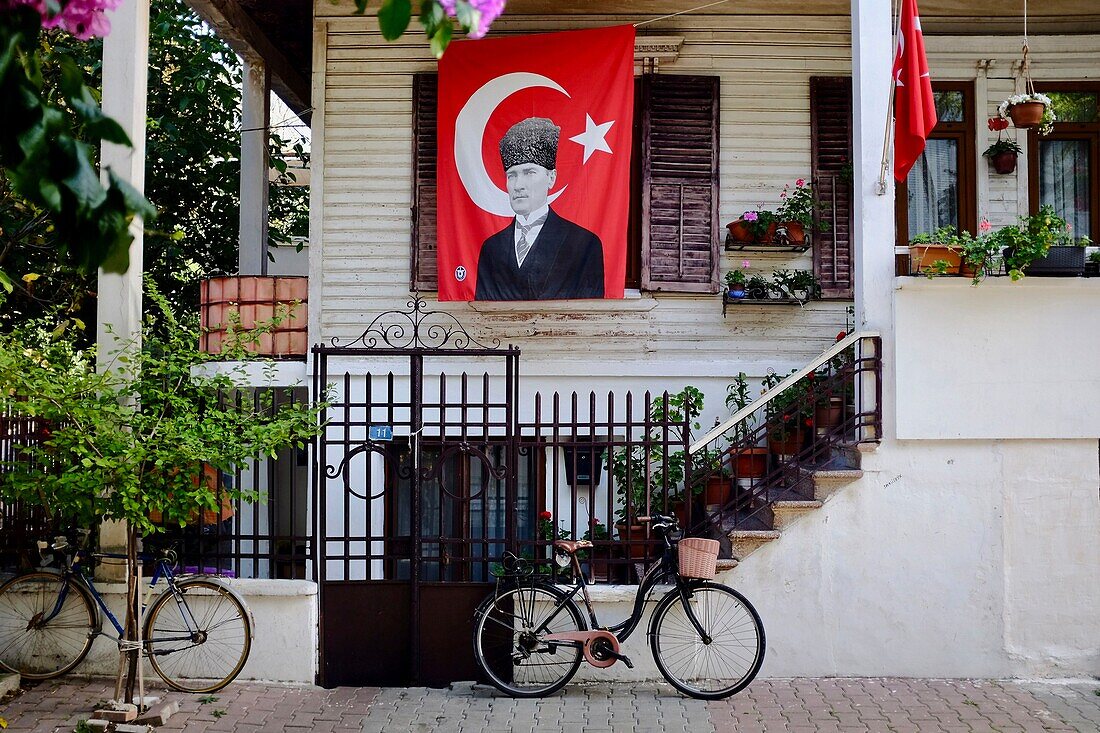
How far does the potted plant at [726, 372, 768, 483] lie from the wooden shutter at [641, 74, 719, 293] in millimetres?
1017

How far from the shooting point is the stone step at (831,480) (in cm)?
761

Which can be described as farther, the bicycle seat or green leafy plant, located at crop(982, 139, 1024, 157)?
green leafy plant, located at crop(982, 139, 1024, 157)

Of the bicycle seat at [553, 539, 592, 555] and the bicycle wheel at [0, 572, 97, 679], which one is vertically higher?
the bicycle seat at [553, 539, 592, 555]

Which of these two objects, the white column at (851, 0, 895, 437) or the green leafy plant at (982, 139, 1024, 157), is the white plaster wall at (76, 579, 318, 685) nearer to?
the white column at (851, 0, 895, 437)

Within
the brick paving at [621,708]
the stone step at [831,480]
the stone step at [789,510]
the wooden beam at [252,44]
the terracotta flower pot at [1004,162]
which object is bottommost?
the brick paving at [621,708]

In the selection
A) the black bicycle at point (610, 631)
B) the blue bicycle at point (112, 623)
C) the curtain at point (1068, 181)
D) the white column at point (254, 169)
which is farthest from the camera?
the white column at point (254, 169)

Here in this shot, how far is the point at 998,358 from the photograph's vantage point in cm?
768

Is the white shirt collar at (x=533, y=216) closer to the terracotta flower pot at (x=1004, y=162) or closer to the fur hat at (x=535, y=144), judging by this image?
the fur hat at (x=535, y=144)

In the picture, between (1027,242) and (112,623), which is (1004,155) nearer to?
(1027,242)

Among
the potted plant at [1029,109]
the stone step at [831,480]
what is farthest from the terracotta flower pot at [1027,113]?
the stone step at [831,480]

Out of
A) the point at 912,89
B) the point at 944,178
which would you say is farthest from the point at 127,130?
the point at 944,178

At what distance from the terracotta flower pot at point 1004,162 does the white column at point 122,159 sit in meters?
7.70

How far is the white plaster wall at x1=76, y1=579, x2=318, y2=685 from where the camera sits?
751 cm

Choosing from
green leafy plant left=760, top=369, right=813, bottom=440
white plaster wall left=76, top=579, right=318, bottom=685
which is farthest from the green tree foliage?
green leafy plant left=760, top=369, right=813, bottom=440
